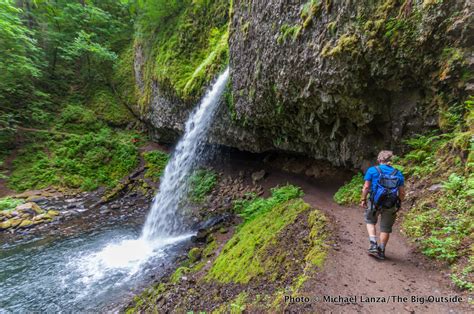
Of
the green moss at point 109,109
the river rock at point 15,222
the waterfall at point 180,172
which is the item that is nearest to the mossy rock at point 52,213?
the river rock at point 15,222

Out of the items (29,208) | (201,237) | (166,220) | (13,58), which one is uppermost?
(13,58)

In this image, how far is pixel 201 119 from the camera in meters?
11.3

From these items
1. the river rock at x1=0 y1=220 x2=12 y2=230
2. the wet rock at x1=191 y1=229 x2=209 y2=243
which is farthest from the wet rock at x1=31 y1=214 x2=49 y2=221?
the wet rock at x1=191 y1=229 x2=209 y2=243

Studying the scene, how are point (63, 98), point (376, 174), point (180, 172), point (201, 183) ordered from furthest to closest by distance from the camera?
point (63, 98) → point (180, 172) → point (201, 183) → point (376, 174)

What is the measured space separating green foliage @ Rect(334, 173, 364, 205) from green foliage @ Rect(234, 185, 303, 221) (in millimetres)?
1224

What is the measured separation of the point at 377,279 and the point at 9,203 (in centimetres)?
1506

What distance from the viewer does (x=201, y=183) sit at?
1161cm

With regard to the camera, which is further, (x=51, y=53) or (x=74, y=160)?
(x=51, y=53)

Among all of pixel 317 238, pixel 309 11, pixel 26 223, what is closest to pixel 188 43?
pixel 309 11

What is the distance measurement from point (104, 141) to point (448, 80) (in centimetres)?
1800

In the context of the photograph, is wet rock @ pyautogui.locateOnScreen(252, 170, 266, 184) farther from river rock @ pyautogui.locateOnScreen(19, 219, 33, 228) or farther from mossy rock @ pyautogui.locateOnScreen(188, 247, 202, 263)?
river rock @ pyautogui.locateOnScreen(19, 219, 33, 228)

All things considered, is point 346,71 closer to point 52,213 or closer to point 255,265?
point 255,265

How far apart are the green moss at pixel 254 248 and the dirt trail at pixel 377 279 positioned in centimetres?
130

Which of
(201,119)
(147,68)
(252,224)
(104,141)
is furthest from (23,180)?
(252,224)
